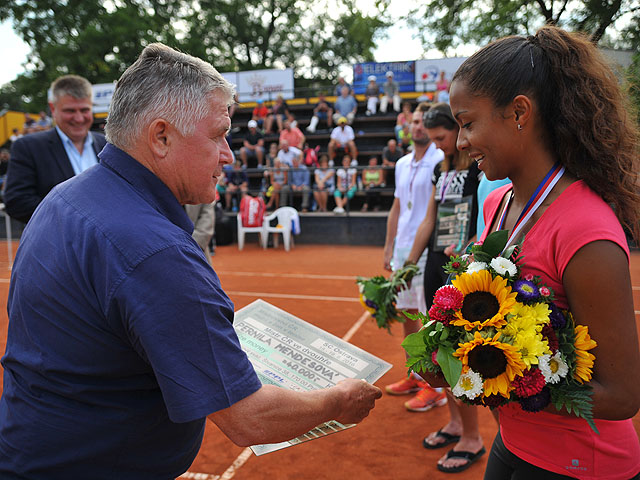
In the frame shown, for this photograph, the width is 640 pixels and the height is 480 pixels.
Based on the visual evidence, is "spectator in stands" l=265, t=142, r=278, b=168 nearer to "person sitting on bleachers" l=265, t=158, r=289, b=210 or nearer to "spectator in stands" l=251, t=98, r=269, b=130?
"person sitting on bleachers" l=265, t=158, r=289, b=210

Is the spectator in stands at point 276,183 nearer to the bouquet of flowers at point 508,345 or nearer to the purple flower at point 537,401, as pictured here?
the bouquet of flowers at point 508,345

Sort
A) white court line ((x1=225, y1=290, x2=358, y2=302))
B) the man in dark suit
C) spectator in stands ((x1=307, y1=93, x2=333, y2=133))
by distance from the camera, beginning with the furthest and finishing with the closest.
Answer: spectator in stands ((x1=307, y1=93, x2=333, y2=133)), white court line ((x1=225, y1=290, x2=358, y2=302)), the man in dark suit

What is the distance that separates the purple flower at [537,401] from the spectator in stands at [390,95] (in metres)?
19.0

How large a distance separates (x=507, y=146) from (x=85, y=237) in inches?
49.7

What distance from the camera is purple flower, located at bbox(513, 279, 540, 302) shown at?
1415 mm

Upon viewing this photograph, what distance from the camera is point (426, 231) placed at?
395cm

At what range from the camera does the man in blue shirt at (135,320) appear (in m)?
1.28

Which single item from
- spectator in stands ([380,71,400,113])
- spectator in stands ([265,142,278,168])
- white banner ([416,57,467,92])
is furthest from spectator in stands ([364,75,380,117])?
spectator in stands ([265,142,278,168])

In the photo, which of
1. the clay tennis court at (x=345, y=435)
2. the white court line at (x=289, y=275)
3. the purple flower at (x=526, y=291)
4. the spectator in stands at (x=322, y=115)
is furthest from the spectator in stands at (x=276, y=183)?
the purple flower at (x=526, y=291)

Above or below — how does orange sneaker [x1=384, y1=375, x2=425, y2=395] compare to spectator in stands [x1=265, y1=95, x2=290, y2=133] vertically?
below

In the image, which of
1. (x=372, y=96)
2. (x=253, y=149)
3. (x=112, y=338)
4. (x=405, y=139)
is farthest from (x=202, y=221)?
(x=372, y=96)

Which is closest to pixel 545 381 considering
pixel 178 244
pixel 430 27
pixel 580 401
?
pixel 580 401

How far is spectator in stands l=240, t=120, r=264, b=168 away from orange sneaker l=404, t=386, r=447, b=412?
14.6 m

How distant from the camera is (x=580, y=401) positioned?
1380 mm
